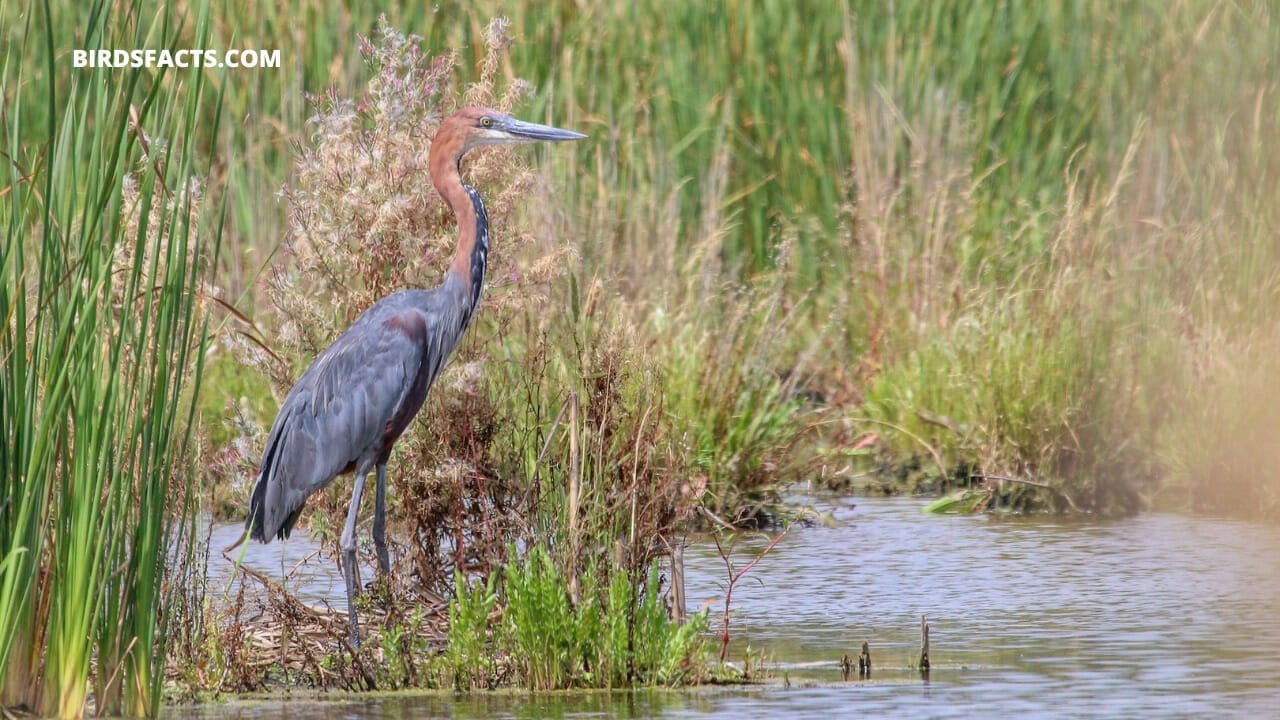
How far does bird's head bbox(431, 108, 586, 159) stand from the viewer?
22.6ft

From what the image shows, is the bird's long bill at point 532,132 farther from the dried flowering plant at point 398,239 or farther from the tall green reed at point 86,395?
the tall green reed at point 86,395

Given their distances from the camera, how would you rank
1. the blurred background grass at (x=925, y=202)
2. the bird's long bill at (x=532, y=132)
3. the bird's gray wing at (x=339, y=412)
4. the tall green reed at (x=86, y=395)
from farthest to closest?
the blurred background grass at (x=925, y=202) → the bird's long bill at (x=532, y=132) → the bird's gray wing at (x=339, y=412) → the tall green reed at (x=86, y=395)

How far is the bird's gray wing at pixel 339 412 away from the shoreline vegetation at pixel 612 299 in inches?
9.9

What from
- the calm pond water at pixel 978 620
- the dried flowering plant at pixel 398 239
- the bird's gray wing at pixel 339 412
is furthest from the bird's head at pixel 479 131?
the calm pond water at pixel 978 620

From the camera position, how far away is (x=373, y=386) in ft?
22.1

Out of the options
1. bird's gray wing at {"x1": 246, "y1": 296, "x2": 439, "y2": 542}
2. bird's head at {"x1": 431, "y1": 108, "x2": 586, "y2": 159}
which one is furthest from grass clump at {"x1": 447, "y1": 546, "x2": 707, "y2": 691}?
bird's head at {"x1": 431, "y1": 108, "x2": 586, "y2": 159}

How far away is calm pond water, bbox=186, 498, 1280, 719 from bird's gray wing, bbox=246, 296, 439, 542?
814 mm

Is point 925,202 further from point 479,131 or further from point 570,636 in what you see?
point 570,636

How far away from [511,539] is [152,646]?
149 cm

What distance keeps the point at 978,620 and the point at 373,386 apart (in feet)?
7.26

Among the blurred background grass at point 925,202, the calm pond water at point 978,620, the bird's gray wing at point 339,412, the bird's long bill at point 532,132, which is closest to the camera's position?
the calm pond water at point 978,620

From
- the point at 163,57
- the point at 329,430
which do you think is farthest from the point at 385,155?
the point at 163,57

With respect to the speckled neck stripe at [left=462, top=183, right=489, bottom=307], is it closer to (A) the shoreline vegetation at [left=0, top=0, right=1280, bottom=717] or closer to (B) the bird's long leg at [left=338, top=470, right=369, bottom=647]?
(A) the shoreline vegetation at [left=0, top=0, right=1280, bottom=717]

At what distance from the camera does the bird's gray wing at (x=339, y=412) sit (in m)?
6.69
